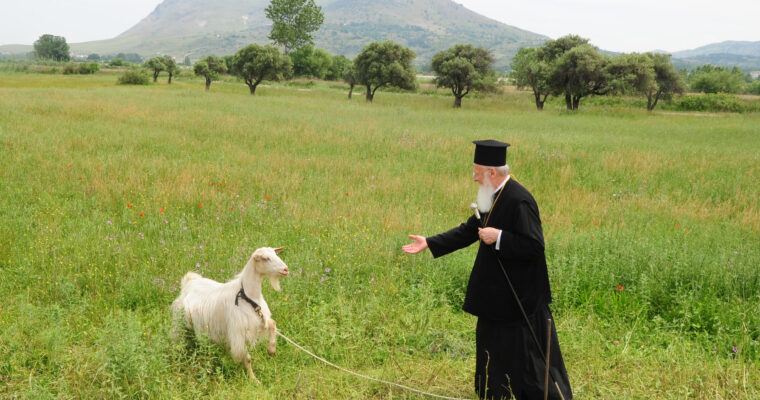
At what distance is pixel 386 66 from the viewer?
164 ft

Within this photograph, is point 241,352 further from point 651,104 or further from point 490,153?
point 651,104

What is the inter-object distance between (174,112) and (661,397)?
23.9 metres

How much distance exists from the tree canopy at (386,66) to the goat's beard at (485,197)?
4631 cm

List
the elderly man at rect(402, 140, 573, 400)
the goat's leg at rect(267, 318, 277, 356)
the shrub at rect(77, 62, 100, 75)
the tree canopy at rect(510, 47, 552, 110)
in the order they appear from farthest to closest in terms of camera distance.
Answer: the shrub at rect(77, 62, 100, 75) → the tree canopy at rect(510, 47, 552, 110) → the goat's leg at rect(267, 318, 277, 356) → the elderly man at rect(402, 140, 573, 400)

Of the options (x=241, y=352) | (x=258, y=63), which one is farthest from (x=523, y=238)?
(x=258, y=63)

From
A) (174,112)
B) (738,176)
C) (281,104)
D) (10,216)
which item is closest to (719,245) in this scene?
(738,176)

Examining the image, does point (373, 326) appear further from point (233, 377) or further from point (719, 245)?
point (719, 245)

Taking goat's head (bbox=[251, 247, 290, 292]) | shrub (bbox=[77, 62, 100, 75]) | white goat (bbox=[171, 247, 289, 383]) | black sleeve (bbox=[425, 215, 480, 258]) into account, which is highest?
shrub (bbox=[77, 62, 100, 75])

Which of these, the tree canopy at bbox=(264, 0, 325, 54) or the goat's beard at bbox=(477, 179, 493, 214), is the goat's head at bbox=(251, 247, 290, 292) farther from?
the tree canopy at bbox=(264, 0, 325, 54)

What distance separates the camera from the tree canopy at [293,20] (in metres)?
92.4

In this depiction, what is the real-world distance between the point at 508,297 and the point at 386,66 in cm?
4864

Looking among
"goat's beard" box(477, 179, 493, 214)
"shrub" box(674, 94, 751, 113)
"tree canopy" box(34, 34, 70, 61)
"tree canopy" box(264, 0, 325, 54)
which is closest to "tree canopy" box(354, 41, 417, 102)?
"shrub" box(674, 94, 751, 113)

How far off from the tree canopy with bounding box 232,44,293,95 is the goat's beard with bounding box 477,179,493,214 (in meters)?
49.7

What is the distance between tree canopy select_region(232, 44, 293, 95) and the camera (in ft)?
165
